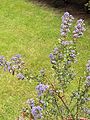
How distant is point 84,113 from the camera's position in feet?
17.7

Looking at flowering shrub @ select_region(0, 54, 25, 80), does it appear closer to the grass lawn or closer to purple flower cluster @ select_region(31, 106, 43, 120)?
purple flower cluster @ select_region(31, 106, 43, 120)

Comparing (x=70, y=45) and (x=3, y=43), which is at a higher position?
(x=70, y=45)

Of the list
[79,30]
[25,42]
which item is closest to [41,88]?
[79,30]

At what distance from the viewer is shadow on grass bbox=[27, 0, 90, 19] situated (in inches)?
476

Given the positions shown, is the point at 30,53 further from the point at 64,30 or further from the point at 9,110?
the point at 64,30

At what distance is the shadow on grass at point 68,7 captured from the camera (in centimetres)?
1209

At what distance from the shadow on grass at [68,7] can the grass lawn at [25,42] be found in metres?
0.29

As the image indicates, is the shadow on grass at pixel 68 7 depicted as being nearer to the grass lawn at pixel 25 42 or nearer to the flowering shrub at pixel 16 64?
the grass lawn at pixel 25 42

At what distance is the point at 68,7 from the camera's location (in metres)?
12.5

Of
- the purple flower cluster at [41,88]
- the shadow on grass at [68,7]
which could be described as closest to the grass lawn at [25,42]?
the shadow on grass at [68,7]

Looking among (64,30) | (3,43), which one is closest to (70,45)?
(64,30)

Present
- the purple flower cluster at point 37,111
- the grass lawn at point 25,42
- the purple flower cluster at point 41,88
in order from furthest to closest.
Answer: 1. the grass lawn at point 25,42
2. the purple flower cluster at point 41,88
3. the purple flower cluster at point 37,111

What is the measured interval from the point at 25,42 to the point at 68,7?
3.08 m

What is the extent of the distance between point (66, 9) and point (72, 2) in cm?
51
